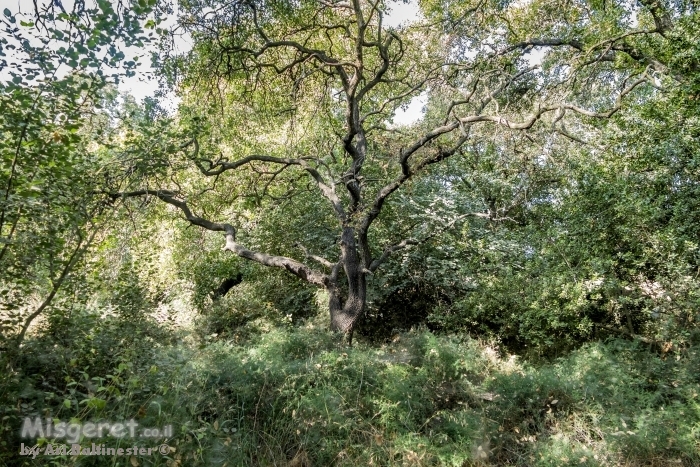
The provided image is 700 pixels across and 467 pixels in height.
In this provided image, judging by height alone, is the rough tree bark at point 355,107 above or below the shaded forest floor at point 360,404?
above

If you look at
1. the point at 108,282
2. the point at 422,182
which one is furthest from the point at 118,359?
the point at 422,182

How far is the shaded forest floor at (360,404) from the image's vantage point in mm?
2953

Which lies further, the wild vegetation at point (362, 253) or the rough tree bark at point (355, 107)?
the rough tree bark at point (355, 107)

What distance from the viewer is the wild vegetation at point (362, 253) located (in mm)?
3059

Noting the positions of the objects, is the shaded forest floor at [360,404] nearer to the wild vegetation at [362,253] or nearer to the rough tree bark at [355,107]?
the wild vegetation at [362,253]

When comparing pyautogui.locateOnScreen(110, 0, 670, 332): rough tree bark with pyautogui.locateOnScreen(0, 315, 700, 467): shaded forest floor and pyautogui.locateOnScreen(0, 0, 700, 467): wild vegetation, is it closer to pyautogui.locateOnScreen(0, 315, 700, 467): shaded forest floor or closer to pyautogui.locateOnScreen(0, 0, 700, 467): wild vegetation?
pyautogui.locateOnScreen(0, 0, 700, 467): wild vegetation

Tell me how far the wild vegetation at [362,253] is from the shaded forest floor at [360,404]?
1.1 inches

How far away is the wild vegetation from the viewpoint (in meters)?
3.06

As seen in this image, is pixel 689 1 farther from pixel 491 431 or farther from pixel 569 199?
pixel 491 431

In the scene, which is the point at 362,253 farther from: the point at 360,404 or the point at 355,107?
the point at 360,404

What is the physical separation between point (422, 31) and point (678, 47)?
179 inches

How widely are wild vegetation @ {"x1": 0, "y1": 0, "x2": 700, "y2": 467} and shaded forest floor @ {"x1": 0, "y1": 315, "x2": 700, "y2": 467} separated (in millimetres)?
29

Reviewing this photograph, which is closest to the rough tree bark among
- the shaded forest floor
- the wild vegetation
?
the wild vegetation

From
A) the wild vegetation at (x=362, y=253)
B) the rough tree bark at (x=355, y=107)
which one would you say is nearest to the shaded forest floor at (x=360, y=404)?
the wild vegetation at (x=362, y=253)
